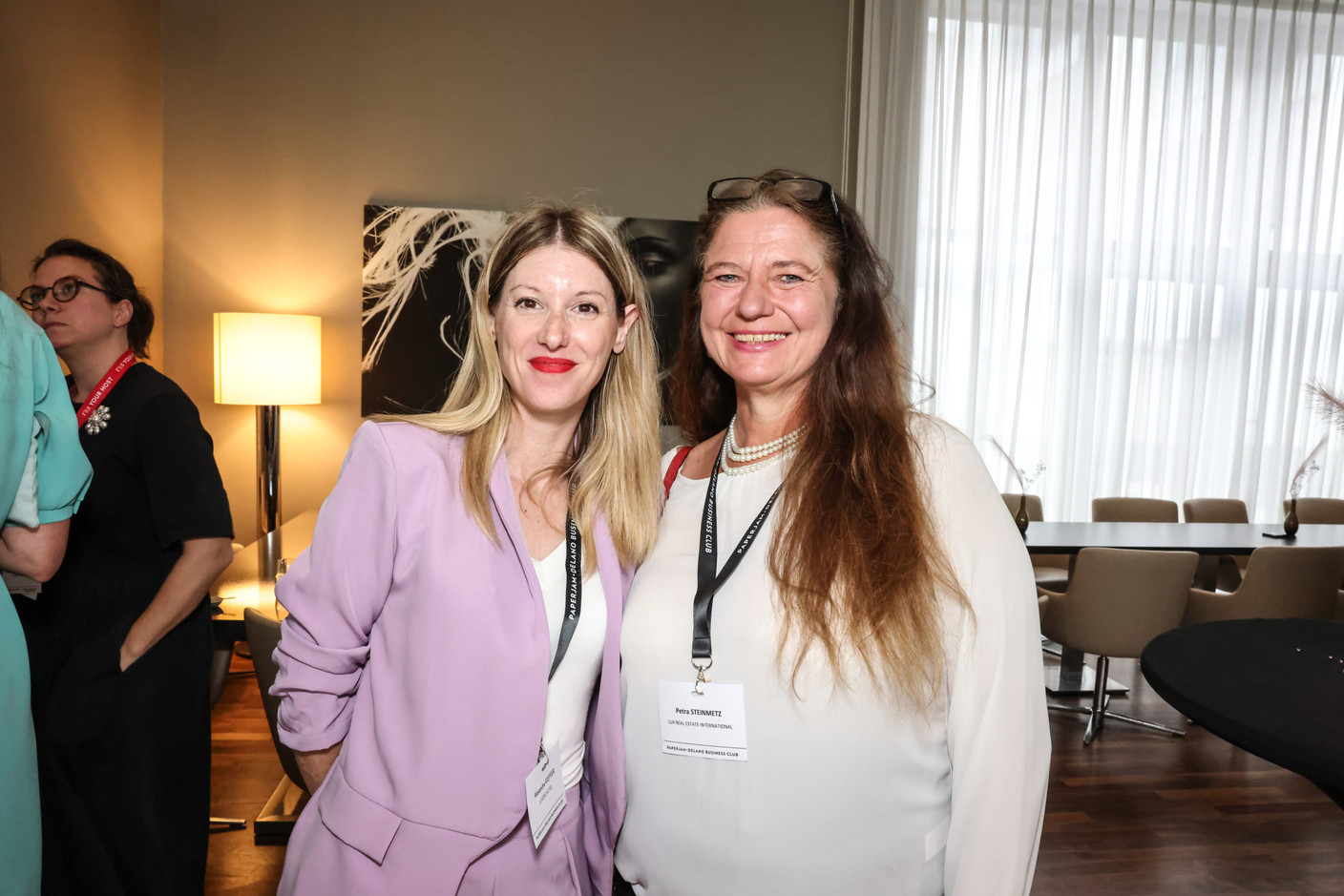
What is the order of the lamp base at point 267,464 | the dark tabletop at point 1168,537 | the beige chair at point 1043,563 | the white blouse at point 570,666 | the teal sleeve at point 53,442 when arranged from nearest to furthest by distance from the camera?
1. the white blouse at point 570,666
2. the teal sleeve at point 53,442
3. the dark tabletop at point 1168,537
4. the lamp base at point 267,464
5. the beige chair at point 1043,563

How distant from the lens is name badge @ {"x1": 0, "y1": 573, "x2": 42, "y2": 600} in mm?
Result: 1738

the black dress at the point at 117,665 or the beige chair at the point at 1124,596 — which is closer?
the black dress at the point at 117,665

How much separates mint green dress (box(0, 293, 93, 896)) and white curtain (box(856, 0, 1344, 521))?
4.98m

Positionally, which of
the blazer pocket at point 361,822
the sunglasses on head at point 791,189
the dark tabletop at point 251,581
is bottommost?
the dark tabletop at point 251,581

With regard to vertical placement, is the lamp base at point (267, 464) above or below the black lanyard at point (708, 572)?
below

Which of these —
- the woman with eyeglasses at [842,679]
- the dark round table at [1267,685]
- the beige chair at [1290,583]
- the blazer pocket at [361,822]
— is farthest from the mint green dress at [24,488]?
the beige chair at [1290,583]

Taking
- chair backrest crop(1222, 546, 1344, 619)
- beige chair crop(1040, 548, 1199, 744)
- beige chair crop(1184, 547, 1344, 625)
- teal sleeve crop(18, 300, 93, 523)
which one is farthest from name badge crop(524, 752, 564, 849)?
chair backrest crop(1222, 546, 1344, 619)

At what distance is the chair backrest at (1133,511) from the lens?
5531 millimetres

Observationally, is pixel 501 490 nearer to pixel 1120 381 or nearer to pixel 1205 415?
pixel 1120 381

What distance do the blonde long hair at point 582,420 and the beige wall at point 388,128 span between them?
3987mm

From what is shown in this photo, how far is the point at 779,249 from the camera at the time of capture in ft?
4.71

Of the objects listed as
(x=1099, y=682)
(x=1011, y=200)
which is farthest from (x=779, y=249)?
(x=1011, y=200)

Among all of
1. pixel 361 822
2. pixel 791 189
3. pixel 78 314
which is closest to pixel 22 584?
pixel 78 314

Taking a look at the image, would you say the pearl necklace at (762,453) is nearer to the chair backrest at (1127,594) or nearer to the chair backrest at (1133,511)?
the chair backrest at (1127,594)
